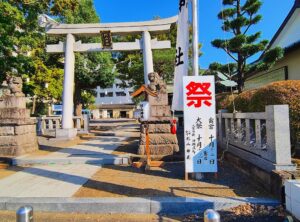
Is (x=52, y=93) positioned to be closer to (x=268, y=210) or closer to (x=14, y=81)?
(x=14, y=81)

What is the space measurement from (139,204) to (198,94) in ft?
8.58

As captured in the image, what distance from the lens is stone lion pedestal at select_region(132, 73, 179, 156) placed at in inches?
340

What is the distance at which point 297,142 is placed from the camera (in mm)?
6691

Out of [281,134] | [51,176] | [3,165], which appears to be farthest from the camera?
[3,165]

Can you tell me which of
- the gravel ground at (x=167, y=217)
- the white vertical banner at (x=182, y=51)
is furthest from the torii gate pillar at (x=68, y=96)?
the gravel ground at (x=167, y=217)

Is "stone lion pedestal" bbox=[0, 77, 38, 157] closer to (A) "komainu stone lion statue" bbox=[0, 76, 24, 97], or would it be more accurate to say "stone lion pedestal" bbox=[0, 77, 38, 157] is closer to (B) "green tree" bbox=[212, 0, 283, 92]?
(A) "komainu stone lion statue" bbox=[0, 76, 24, 97]

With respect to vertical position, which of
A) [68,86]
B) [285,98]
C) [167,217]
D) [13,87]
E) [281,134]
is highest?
[68,86]

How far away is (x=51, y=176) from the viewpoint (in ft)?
21.2

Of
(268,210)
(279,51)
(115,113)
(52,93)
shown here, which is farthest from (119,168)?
(115,113)

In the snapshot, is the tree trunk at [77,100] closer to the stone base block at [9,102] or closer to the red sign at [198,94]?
the stone base block at [9,102]

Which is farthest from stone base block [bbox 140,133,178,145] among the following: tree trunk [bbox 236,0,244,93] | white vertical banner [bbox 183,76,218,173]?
tree trunk [bbox 236,0,244,93]

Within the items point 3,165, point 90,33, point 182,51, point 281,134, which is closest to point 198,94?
point 182,51

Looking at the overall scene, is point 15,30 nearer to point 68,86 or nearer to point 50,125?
point 68,86

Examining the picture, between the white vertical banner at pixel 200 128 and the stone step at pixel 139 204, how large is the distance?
4.06ft
